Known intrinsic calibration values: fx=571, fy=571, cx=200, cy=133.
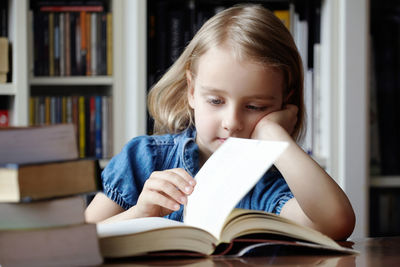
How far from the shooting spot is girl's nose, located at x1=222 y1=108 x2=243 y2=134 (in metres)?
1.03

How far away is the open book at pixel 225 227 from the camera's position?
1.99 feet

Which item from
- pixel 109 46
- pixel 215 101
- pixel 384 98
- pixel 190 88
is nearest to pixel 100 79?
pixel 109 46

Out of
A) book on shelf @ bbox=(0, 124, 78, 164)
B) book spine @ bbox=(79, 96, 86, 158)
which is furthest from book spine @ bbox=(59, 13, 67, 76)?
book on shelf @ bbox=(0, 124, 78, 164)

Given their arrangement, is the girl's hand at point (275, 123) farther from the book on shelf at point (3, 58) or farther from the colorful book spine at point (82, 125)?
the book on shelf at point (3, 58)

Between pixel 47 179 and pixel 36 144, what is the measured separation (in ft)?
→ 0.12

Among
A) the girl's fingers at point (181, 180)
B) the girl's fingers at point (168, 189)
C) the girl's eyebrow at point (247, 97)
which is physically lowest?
the girl's fingers at point (168, 189)

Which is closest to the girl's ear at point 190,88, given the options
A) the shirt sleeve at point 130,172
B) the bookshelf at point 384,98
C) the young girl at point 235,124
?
the young girl at point 235,124

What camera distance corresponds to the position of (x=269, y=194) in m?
1.17

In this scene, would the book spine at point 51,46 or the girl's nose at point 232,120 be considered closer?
the girl's nose at point 232,120

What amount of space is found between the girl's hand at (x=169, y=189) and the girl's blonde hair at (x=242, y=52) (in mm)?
345

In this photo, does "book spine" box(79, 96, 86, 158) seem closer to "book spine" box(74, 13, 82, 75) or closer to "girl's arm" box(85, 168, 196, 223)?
"book spine" box(74, 13, 82, 75)

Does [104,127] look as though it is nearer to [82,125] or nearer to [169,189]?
[82,125]

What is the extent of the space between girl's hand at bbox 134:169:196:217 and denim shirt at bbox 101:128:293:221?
32cm

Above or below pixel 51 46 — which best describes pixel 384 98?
below
